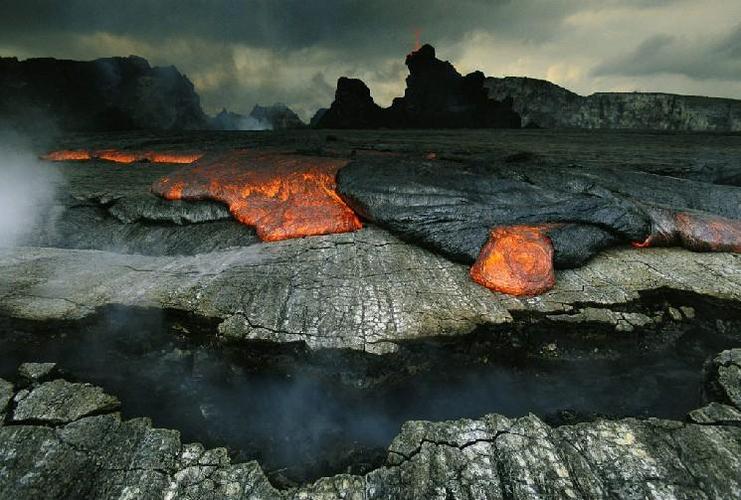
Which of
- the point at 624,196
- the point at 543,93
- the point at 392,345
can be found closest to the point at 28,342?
the point at 392,345

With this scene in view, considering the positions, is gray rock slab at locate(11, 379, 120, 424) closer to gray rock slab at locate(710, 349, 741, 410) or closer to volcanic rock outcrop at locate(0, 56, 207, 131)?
gray rock slab at locate(710, 349, 741, 410)

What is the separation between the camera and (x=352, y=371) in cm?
219

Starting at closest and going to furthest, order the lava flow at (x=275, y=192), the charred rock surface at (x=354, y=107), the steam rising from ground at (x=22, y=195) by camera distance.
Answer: the lava flow at (x=275, y=192) < the steam rising from ground at (x=22, y=195) < the charred rock surface at (x=354, y=107)

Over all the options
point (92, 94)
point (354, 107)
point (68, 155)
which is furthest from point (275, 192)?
point (92, 94)

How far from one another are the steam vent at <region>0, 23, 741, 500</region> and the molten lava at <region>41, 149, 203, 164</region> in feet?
3.36

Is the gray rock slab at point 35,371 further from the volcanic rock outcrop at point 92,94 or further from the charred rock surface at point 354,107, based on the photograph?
the charred rock surface at point 354,107

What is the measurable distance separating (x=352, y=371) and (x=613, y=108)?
28855mm

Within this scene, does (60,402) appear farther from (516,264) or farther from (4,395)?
(516,264)

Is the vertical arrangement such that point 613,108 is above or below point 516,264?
above

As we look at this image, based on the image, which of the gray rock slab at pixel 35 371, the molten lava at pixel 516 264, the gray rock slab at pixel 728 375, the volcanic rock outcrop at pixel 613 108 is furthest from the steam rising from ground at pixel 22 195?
the volcanic rock outcrop at pixel 613 108

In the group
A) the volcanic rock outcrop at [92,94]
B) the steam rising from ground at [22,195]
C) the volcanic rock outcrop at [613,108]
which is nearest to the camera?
the steam rising from ground at [22,195]

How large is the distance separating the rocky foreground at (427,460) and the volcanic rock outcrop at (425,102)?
1177 inches

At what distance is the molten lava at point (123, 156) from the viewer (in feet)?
19.0

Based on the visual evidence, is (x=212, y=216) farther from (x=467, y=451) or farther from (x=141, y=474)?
(x=467, y=451)
